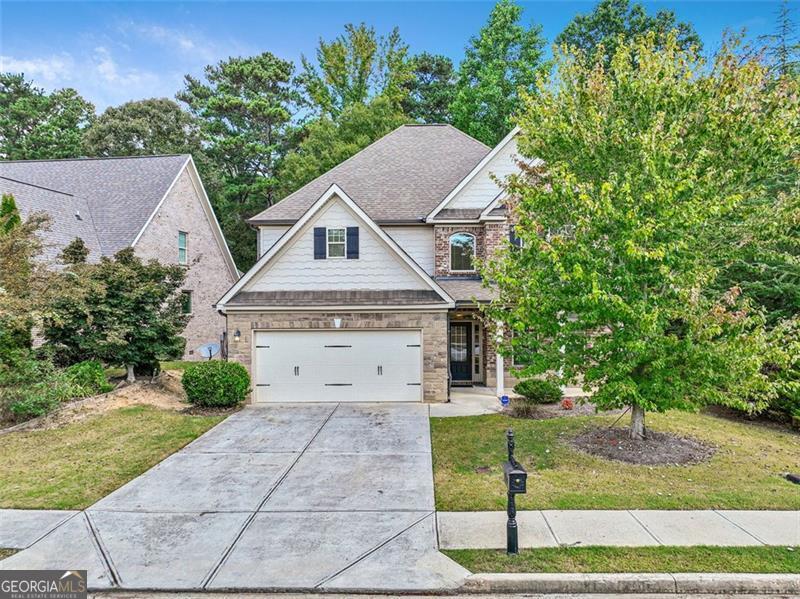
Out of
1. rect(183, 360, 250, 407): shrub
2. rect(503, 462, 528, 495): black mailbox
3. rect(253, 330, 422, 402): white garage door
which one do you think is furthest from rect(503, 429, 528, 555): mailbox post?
rect(183, 360, 250, 407): shrub

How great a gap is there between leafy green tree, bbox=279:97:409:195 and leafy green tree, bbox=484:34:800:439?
17.8 metres

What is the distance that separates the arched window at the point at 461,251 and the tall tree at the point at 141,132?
28.5 metres

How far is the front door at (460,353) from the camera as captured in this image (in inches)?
591

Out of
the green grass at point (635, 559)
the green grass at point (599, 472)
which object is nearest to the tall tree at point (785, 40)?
the green grass at point (599, 472)

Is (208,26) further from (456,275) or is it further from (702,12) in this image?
(702,12)

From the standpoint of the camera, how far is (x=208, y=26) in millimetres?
16703

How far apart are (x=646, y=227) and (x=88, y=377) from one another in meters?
13.6

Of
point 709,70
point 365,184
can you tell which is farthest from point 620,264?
point 365,184

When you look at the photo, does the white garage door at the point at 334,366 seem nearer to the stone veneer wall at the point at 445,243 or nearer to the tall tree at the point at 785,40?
the stone veneer wall at the point at 445,243

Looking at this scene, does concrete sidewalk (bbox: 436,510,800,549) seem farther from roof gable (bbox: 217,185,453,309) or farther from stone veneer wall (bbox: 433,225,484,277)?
stone veneer wall (bbox: 433,225,484,277)

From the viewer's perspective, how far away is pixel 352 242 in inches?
489

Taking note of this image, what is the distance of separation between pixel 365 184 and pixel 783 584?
1483 centimetres

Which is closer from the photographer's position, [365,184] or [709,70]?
[709,70]

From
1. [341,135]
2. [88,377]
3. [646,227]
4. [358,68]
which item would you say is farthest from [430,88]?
[646,227]
